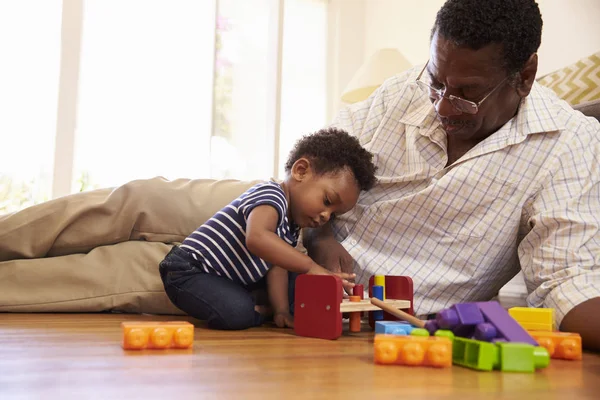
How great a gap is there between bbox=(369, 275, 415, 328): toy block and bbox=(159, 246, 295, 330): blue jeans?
0.27 meters

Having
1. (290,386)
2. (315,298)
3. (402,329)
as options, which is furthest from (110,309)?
(290,386)

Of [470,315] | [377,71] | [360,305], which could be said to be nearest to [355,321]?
[360,305]

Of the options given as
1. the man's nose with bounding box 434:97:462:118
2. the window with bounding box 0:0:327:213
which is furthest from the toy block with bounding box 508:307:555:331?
the window with bounding box 0:0:327:213

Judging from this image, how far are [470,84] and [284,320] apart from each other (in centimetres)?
65

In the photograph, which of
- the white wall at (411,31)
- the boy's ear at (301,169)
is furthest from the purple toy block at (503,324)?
the white wall at (411,31)

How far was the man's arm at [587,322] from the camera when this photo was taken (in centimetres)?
115

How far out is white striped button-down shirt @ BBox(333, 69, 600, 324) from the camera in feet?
Answer: 4.36

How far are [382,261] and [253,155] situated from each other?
8.59 ft

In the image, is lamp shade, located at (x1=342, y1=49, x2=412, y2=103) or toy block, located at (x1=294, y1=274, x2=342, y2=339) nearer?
toy block, located at (x1=294, y1=274, x2=342, y2=339)

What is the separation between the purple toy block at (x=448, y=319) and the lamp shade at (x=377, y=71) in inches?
88.5

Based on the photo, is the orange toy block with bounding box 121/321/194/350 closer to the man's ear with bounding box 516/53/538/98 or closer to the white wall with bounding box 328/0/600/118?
the man's ear with bounding box 516/53/538/98

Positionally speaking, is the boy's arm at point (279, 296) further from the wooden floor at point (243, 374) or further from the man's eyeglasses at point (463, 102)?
the man's eyeglasses at point (463, 102)

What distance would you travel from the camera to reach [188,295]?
139 cm

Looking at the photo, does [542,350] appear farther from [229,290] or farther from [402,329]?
[229,290]
